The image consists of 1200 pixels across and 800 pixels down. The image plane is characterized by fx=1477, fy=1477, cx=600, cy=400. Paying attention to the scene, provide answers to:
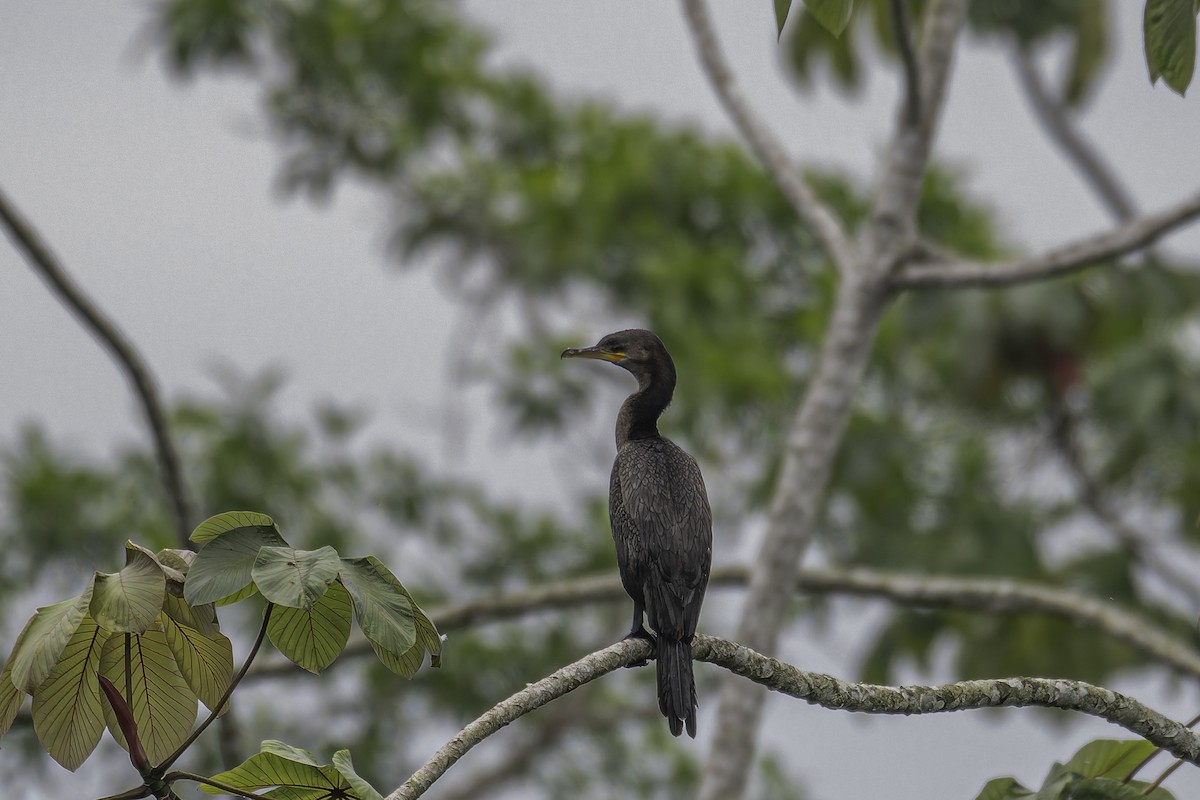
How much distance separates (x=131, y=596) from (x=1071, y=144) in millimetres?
11886

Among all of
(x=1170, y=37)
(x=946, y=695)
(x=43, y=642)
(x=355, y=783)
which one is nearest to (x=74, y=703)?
(x=43, y=642)

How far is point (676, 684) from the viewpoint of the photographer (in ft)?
10.5

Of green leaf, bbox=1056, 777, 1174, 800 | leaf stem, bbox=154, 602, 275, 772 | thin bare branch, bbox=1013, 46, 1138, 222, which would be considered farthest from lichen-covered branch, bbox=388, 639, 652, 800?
thin bare branch, bbox=1013, 46, 1138, 222

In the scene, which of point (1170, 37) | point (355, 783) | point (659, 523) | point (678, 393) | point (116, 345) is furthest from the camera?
point (678, 393)

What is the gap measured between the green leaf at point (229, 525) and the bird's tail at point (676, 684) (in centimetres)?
118

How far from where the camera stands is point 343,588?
2.39 m

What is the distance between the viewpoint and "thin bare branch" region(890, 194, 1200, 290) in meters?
5.72

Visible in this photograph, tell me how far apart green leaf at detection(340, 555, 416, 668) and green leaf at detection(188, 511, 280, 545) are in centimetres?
14

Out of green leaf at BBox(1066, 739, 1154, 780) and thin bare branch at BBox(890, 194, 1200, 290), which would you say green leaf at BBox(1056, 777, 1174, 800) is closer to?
green leaf at BBox(1066, 739, 1154, 780)

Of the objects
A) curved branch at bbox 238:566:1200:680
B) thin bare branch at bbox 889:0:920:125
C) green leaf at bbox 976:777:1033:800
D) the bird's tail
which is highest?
thin bare branch at bbox 889:0:920:125

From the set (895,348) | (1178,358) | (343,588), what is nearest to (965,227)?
(895,348)

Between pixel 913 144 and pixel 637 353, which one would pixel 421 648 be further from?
pixel 913 144

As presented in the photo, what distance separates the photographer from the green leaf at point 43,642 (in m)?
2.21

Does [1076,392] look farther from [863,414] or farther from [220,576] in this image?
[220,576]
